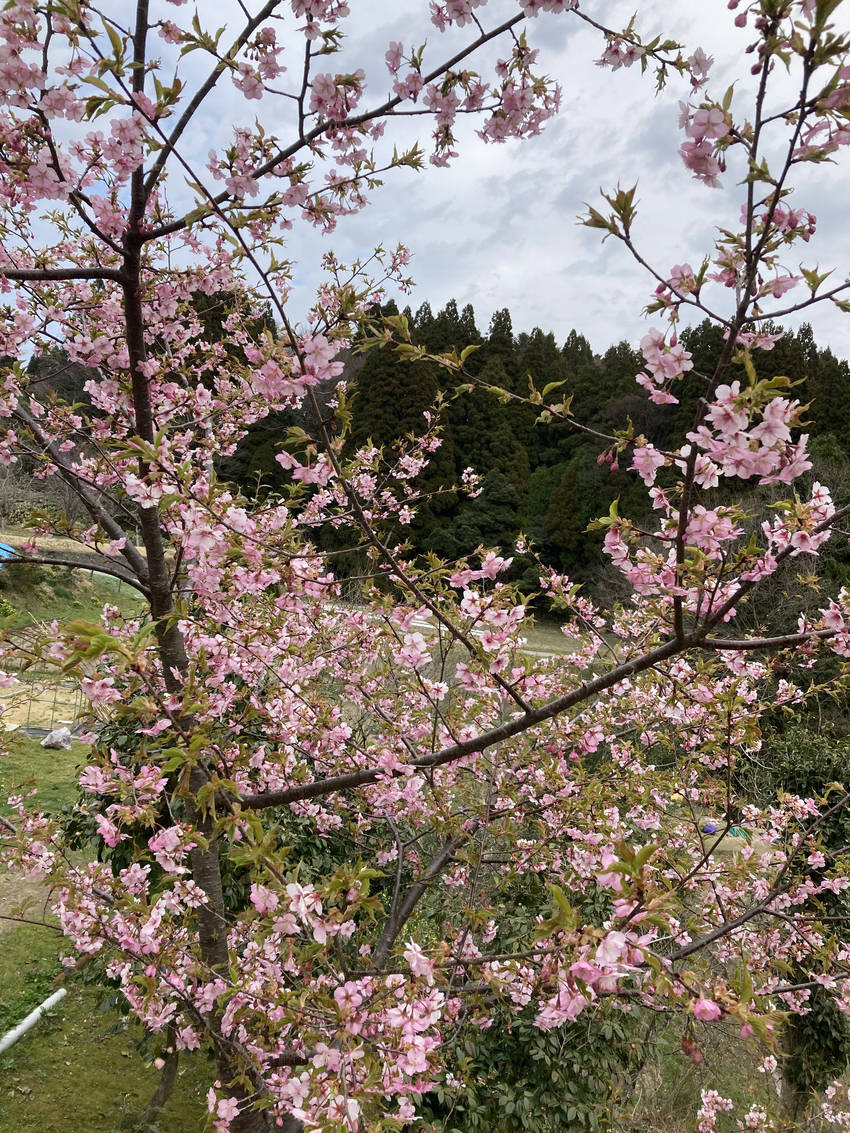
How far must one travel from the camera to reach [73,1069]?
14.6 feet

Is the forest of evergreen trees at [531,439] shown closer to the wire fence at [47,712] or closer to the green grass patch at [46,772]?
the wire fence at [47,712]

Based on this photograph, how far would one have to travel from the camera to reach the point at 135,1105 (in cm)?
427

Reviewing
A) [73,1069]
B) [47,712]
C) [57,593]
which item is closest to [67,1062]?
[73,1069]

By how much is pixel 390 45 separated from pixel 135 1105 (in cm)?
604

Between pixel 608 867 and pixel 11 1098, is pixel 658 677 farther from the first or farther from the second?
pixel 11 1098

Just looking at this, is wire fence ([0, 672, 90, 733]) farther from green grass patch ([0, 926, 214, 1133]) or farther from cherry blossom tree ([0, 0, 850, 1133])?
cherry blossom tree ([0, 0, 850, 1133])

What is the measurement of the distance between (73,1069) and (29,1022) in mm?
505

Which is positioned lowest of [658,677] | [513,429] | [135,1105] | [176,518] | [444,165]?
[135,1105]

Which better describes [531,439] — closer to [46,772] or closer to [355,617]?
[46,772]

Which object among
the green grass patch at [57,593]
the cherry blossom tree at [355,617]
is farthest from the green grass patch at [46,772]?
the cherry blossom tree at [355,617]

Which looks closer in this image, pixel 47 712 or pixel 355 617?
pixel 355 617

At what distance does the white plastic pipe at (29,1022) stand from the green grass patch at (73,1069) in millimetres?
47

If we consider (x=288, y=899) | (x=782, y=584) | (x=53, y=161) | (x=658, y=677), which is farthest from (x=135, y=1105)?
(x=782, y=584)

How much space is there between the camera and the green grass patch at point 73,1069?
13.2 ft
